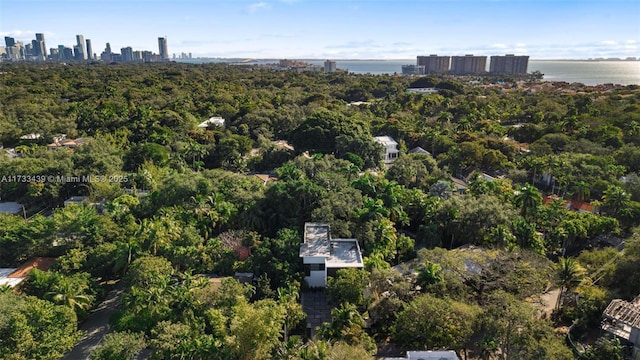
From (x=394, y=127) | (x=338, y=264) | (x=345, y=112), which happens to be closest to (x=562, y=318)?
(x=338, y=264)

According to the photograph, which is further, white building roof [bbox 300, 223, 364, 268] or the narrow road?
white building roof [bbox 300, 223, 364, 268]

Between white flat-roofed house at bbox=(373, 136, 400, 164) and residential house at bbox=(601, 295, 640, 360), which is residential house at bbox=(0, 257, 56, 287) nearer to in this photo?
residential house at bbox=(601, 295, 640, 360)

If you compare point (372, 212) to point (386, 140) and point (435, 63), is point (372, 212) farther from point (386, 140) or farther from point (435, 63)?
point (435, 63)

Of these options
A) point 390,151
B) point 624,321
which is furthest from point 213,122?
point 624,321

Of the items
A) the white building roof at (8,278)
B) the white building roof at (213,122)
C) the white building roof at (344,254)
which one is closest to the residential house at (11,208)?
the white building roof at (8,278)

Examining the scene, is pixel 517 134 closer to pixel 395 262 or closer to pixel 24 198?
pixel 395 262

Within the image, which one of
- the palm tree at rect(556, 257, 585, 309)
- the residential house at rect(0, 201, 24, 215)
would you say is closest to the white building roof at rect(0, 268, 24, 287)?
the residential house at rect(0, 201, 24, 215)
